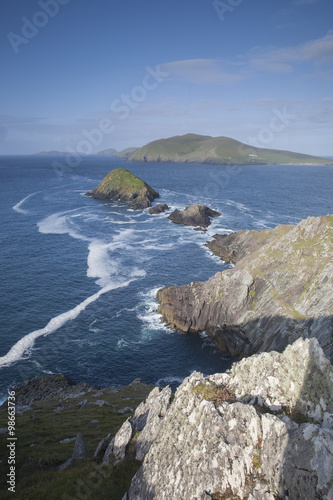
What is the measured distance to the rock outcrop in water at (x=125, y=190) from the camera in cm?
17279

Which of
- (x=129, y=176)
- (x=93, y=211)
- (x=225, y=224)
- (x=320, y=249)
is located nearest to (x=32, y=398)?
(x=320, y=249)

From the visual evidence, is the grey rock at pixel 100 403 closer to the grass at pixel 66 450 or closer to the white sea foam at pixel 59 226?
the grass at pixel 66 450

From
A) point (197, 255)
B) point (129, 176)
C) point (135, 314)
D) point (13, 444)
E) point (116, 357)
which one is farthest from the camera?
point (129, 176)

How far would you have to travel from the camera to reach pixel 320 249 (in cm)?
5806

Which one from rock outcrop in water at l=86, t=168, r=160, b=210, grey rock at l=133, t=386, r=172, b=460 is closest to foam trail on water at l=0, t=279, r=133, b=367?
grey rock at l=133, t=386, r=172, b=460

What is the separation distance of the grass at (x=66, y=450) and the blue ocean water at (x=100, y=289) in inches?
325

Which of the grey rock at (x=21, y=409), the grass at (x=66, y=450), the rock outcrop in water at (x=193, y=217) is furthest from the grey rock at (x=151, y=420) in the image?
the rock outcrop in water at (x=193, y=217)

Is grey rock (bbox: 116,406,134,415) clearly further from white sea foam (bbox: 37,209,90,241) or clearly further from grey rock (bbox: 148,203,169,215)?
grey rock (bbox: 148,203,169,215)

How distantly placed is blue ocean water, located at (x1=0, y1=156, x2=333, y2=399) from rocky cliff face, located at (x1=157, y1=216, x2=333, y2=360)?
417 cm

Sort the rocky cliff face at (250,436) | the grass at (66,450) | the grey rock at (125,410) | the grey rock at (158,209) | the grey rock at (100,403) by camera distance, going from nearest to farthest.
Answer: the rocky cliff face at (250,436), the grass at (66,450), the grey rock at (125,410), the grey rock at (100,403), the grey rock at (158,209)

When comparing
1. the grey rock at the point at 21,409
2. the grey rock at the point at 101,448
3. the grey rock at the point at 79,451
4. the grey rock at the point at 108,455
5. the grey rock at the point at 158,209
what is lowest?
the grey rock at the point at 21,409

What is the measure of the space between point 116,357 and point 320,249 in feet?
142

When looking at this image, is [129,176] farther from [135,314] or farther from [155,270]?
[135,314]

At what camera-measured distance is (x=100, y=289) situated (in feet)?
→ 244
